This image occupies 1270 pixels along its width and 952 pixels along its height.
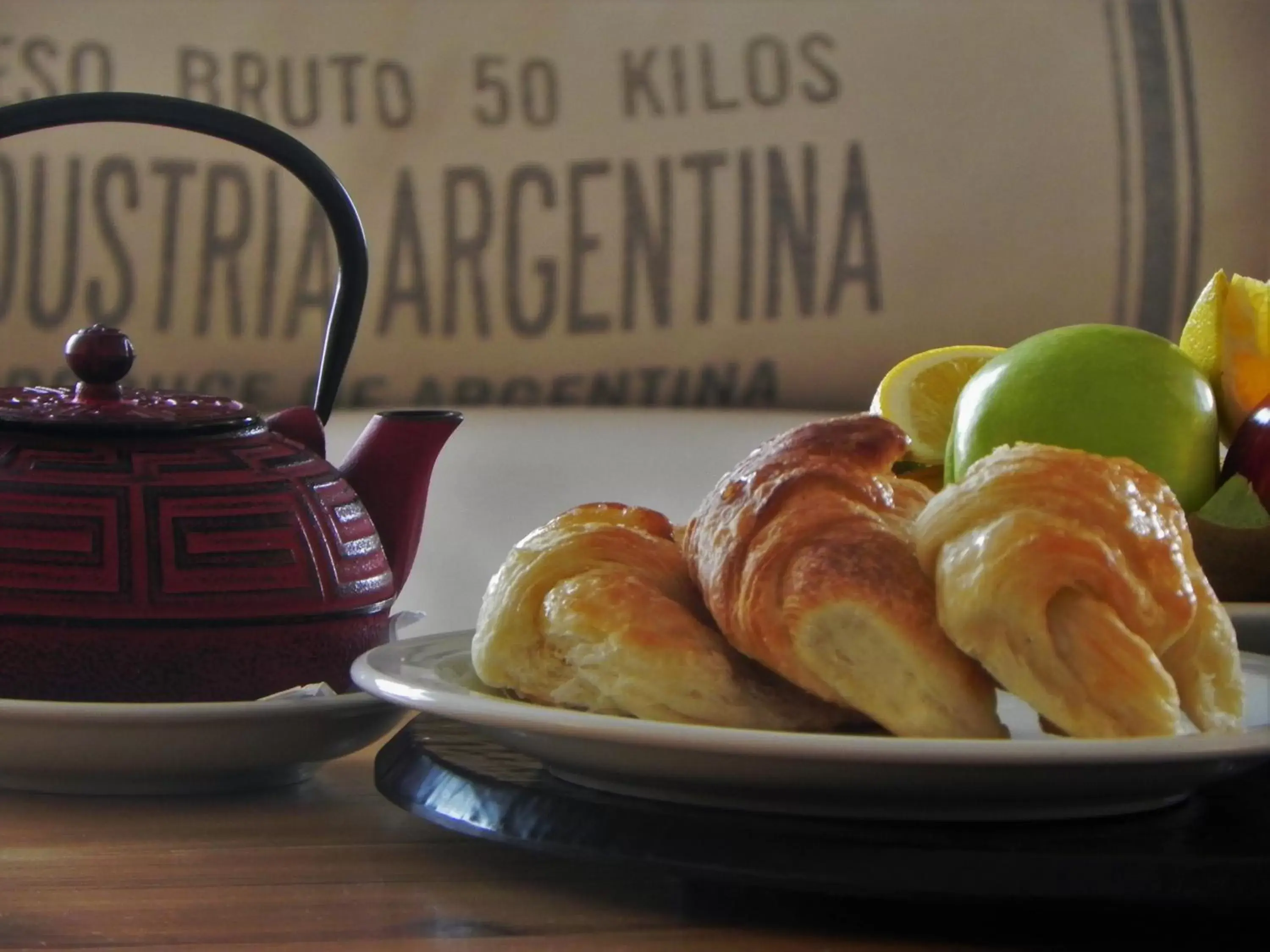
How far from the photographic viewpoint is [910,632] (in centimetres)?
46

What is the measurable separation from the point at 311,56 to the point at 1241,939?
137 centimetres

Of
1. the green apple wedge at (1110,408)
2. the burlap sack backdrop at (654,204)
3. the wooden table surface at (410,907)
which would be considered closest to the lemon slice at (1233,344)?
the green apple wedge at (1110,408)

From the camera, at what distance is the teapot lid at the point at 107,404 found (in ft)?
2.22

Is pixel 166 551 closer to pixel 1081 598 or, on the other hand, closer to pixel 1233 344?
pixel 1081 598

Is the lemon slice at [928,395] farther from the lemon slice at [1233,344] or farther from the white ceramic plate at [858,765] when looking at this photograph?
the white ceramic plate at [858,765]

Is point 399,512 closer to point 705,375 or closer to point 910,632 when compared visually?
point 910,632

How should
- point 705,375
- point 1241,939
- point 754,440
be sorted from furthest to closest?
point 705,375 < point 754,440 < point 1241,939

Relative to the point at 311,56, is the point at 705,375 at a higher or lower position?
lower

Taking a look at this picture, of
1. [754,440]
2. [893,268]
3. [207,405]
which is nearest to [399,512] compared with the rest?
[207,405]

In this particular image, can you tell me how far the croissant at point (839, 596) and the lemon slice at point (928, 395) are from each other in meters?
0.41

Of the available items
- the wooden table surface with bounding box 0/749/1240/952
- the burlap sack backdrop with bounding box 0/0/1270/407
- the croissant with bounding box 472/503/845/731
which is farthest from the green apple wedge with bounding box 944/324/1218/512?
the burlap sack backdrop with bounding box 0/0/1270/407

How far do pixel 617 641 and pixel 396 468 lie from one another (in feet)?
1.11

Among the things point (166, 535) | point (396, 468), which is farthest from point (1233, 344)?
point (166, 535)

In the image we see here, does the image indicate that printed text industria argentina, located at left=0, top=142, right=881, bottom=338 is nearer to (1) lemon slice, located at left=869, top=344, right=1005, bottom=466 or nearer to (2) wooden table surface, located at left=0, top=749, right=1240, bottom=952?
(1) lemon slice, located at left=869, top=344, right=1005, bottom=466
